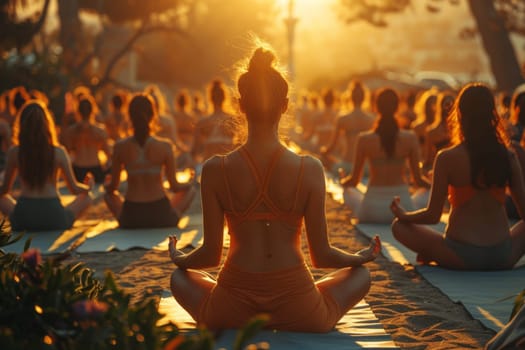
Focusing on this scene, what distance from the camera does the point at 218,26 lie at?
176ft

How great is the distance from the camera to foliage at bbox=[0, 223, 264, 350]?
3.20 m

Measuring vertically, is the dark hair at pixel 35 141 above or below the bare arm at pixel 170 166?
above

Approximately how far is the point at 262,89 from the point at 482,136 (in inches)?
106

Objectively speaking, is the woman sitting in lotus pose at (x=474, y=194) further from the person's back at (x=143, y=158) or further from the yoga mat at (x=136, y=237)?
the person's back at (x=143, y=158)

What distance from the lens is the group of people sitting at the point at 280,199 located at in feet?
16.4

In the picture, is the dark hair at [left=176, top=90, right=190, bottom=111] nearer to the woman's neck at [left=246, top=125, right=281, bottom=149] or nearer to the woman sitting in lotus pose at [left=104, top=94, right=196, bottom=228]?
the woman sitting in lotus pose at [left=104, top=94, right=196, bottom=228]

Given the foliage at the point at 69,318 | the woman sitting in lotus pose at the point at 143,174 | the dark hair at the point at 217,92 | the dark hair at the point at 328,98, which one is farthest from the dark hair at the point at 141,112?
the dark hair at the point at 328,98

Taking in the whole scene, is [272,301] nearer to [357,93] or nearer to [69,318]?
[69,318]

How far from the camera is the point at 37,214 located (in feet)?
33.0

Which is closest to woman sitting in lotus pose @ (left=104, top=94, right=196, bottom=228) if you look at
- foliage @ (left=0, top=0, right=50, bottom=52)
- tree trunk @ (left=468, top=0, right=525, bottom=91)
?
foliage @ (left=0, top=0, right=50, bottom=52)

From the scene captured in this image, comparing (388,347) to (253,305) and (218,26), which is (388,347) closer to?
(253,305)

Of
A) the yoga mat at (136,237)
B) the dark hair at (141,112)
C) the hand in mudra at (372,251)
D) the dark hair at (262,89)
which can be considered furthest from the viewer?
the dark hair at (141,112)

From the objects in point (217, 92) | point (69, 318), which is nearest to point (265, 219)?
point (69, 318)

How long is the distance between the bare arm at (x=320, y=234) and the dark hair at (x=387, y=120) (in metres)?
4.86
